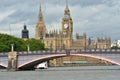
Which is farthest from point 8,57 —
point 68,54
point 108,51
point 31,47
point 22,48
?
point 31,47

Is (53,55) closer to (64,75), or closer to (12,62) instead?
(12,62)

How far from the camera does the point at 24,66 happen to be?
365ft

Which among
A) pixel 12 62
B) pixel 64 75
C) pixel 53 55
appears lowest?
pixel 64 75

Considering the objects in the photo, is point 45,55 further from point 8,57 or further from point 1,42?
point 1,42

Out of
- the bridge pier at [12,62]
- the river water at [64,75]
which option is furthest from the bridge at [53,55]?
the river water at [64,75]

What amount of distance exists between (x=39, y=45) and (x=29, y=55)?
185 feet

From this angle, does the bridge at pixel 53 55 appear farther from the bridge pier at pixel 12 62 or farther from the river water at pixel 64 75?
the river water at pixel 64 75

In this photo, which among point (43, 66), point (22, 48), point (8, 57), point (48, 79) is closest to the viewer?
point (48, 79)

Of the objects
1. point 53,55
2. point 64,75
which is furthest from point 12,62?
point 64,75

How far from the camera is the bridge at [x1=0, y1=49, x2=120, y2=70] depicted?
339 ft

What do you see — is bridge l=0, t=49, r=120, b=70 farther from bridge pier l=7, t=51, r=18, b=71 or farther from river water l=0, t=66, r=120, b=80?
river water l=0, t=66, r=120, b=80

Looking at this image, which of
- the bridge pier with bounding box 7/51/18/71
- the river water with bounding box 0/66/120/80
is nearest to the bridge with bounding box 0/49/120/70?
the bridge pier with bounding box 7/51/18/71

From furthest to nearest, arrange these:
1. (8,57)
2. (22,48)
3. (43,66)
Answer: (22,48)
(43,66)
(8,57)

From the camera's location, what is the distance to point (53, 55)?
10669 cm
